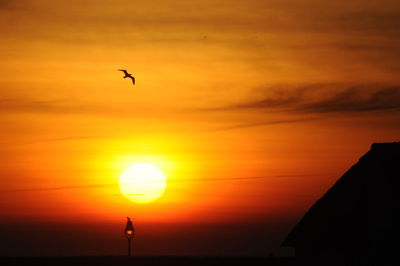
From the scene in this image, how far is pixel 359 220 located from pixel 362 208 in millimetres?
531

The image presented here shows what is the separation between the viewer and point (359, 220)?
37844 millimetres

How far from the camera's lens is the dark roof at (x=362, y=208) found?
37312 millimetres

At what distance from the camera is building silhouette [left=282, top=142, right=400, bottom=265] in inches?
1457

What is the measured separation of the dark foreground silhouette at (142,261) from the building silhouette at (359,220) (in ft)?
42.5

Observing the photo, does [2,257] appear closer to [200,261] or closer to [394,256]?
[200,261]

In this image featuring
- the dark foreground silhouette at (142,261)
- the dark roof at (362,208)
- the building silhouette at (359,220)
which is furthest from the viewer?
the dark foreground silhouette at (142,261)

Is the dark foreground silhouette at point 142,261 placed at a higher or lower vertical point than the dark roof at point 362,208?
higher

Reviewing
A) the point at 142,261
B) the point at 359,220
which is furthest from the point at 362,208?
the point at 142,261

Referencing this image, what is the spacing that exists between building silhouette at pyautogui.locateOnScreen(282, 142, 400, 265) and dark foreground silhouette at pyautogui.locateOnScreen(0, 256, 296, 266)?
1294 cm

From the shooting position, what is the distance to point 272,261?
53094 mm

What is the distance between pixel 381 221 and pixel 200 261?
19578mm

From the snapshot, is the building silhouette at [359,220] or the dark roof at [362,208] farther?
the dark roof at [362,208]

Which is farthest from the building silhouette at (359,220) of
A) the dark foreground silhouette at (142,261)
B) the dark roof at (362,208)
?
the dark foreground silhouette at (142,261)

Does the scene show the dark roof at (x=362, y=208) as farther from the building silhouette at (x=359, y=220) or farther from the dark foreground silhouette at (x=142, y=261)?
the dark foreground silhouette at (x=142, y=261)
